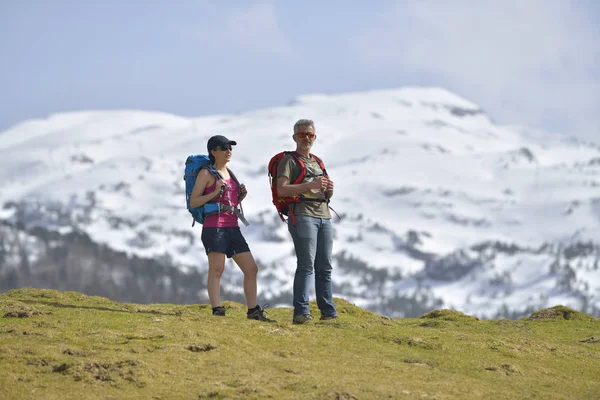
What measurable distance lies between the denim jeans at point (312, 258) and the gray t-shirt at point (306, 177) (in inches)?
4.7

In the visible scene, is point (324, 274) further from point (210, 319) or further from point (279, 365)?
point (279, 365)

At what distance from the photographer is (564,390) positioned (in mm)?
15359

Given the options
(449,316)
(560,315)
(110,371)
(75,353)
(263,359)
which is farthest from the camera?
(560,315)

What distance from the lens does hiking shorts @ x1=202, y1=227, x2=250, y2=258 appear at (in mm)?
19484

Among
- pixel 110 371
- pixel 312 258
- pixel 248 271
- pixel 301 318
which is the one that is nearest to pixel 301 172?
pixel 312 258

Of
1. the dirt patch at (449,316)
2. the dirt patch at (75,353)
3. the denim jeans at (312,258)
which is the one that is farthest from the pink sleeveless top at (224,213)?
the dirt patch at (449,316)

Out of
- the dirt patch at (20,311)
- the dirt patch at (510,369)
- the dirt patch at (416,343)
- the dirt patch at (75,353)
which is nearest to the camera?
the dirt patch at (75,353)

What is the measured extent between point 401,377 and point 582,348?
639cm

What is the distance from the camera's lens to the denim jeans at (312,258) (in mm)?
19531

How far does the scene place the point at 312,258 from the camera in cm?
1959

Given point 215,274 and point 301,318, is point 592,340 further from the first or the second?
point 215,274

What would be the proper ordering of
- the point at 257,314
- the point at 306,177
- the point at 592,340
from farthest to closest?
1. the point at 592,340
2. the point at 257,314
3. the point at 306,177

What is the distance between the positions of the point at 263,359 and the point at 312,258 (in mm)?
4348

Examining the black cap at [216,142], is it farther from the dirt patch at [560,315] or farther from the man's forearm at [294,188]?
the dirt patch at [560,315]
